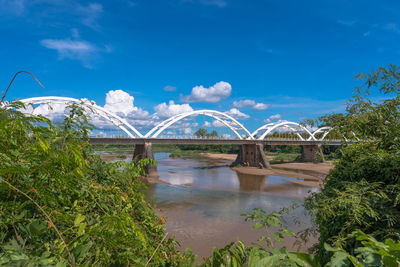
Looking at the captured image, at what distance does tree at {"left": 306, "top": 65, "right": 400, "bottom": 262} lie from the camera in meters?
3.12

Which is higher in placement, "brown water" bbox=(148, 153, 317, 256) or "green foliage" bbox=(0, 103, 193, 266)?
"green foliage" bbox=(0, 103, 193, 266)

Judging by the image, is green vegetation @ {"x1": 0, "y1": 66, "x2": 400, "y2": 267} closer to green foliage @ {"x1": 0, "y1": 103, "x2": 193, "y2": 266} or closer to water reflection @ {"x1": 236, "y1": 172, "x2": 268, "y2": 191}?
green foliage @ {"x1": 0, "y1": 103, "x2": 193, "y2": 266}

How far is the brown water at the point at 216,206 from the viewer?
14086mm

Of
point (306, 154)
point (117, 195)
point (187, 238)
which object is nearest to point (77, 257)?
point (117, 195)

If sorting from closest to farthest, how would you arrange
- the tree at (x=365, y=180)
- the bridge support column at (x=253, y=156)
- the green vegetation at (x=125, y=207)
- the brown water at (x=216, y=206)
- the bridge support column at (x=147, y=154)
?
the green vegetation at (x=125, y=207), the tree at (x=365, y=180), the brown water at (x=216, y=206), the bridge support column at (x=147, y=154), the bridge support column at (x=253, y=156)

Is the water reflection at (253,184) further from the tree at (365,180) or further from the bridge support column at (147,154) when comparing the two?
the tree at (365,180)

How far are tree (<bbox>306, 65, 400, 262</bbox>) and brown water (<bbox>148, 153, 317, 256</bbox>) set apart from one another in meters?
1.81

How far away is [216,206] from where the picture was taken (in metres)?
21.6

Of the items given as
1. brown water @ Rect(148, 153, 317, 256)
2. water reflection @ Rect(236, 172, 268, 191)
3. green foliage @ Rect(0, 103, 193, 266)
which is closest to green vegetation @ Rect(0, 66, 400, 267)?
green foliage @ Rect(0, 103, 193, 266)

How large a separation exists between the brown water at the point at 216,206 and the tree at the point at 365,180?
1806 mm

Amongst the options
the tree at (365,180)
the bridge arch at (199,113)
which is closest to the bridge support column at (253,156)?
the bridge arch at (199,113)

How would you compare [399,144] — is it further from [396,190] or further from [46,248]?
[46,248]

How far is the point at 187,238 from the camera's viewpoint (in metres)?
13.8

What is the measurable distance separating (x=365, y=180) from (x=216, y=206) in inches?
746
